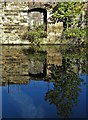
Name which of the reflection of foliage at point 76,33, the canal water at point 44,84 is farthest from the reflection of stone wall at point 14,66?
the reflection of foliage at point 76,33

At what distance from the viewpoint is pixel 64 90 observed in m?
9.14

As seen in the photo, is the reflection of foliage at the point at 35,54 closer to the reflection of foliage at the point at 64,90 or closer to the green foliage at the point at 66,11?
the reflection of foliage at the point at 64,90

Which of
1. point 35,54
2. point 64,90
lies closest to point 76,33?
point 35,54

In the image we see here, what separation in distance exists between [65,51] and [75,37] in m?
2.62

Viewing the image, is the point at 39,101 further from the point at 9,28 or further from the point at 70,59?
the point at 9,28

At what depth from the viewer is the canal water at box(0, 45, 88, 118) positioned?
25.2 feet

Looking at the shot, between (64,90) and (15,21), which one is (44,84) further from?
(15,21)

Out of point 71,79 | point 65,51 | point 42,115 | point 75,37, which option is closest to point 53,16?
point 75,37

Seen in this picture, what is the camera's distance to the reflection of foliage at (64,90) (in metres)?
7.87

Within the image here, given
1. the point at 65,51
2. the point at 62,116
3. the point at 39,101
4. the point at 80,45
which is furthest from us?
the point at 80,45

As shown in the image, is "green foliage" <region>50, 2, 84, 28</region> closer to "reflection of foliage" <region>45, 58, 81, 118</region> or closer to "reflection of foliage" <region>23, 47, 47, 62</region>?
"reflection of foliage" <region>23, 47, 47, 62</region>

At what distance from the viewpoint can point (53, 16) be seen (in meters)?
19.7

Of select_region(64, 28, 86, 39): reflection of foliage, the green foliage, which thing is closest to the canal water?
select_region(64, 28, 86, 39): reflection of foliage

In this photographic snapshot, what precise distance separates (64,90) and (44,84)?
127 centimetres
